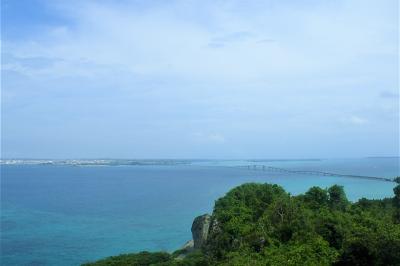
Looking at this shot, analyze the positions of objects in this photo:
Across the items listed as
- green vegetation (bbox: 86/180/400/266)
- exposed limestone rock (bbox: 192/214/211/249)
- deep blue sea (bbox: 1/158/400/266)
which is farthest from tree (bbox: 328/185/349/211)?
deep blue sea (bbox: 1/158/400/266)

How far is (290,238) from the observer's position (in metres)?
19.5

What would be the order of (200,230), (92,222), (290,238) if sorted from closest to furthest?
(290,238)
(200,230)
(92,222)

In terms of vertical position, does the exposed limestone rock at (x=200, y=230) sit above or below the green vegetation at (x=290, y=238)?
below

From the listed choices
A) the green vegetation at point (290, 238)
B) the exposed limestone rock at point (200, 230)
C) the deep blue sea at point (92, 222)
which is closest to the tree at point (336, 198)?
the green vegetation at point (290, 238)

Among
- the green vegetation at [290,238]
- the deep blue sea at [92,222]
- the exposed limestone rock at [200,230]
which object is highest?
the green vegetation at [290,238]

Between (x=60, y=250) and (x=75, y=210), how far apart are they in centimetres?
2636

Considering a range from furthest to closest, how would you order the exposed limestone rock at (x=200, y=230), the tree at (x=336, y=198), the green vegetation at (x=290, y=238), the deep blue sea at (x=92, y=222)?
the deep blue sea at (x=92, y=222)
the exposed limestone rock at (x=200, y=230)
the tree at (x=336, y=198)
the green vegetation at (x=290, y=238)

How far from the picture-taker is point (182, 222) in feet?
180

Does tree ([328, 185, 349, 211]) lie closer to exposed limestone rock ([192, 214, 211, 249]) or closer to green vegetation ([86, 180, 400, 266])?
green vegetation ([86, 180, 400, 266])

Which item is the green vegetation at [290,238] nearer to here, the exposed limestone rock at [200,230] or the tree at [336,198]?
the tree at [336,198]

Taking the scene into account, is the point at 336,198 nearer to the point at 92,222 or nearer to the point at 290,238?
the point at 290,238

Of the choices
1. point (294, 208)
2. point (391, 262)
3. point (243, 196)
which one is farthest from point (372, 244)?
point (243, 196)

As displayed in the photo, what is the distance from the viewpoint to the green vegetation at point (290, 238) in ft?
51.6

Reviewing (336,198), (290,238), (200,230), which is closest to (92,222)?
(200,230)
